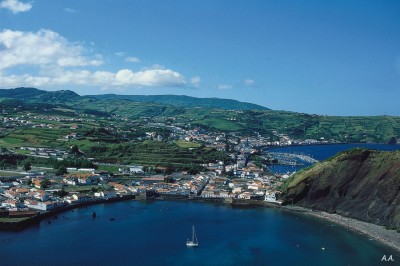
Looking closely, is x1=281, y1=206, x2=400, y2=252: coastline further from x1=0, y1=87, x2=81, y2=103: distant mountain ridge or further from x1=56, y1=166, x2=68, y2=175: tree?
x1=0, y1=87, x2=81, y2=103: distant mountain ridge

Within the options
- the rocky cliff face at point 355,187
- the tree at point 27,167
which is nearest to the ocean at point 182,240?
the rocky cliff face at point 355,187

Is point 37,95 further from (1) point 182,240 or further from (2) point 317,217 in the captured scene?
(1) point 182,240

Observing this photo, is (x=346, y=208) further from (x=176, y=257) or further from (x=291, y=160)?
(x=291, y=160)

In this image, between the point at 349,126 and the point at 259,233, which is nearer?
the point at 259,233

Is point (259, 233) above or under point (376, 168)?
under

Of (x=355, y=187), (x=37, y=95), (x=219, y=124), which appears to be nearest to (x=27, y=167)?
(x=355, y=187)

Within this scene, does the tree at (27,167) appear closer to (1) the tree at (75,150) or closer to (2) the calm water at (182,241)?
(1) the tree at (75,150)

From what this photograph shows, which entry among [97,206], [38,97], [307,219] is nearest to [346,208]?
[307,219]

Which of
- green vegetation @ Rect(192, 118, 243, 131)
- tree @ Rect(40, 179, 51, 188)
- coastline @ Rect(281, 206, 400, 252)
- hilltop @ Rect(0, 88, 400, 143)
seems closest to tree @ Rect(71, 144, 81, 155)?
tree @ Rect(40, 179, 51, 188)
